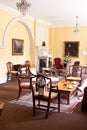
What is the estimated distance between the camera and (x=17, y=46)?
942cm

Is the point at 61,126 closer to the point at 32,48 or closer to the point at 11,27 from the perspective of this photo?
the point at 11,27

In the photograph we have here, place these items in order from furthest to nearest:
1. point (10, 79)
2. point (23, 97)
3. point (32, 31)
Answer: point (32, 31)
point (10, 79)
point (23, 97)

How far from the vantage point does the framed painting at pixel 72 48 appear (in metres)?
12.5

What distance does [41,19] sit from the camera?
11.1m

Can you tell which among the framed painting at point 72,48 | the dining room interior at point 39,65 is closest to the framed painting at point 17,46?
the dining room interior at point 39,65

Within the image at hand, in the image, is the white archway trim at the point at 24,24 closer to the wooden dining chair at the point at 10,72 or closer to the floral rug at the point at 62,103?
the wooden dining chair at the point at 10,72

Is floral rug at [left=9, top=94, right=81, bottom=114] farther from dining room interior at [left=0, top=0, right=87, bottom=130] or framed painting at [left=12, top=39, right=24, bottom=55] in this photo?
framed painting at [left=12, top=39, right=24, bottom=55]

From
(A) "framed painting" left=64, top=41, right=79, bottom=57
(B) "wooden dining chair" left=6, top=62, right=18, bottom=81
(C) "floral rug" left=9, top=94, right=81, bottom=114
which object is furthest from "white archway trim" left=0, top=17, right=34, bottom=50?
(C) "floral rug" left=9, top=94, right=81, bottom=114

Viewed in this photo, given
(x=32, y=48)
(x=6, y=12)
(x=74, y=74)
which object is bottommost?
(x=74, y=74)

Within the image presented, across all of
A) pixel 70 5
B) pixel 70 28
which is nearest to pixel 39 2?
pixel 70 5

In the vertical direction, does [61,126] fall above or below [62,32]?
below

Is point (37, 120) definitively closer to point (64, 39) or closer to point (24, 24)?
point (24, 24)

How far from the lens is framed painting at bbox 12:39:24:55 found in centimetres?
911

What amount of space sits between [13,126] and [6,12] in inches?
239
